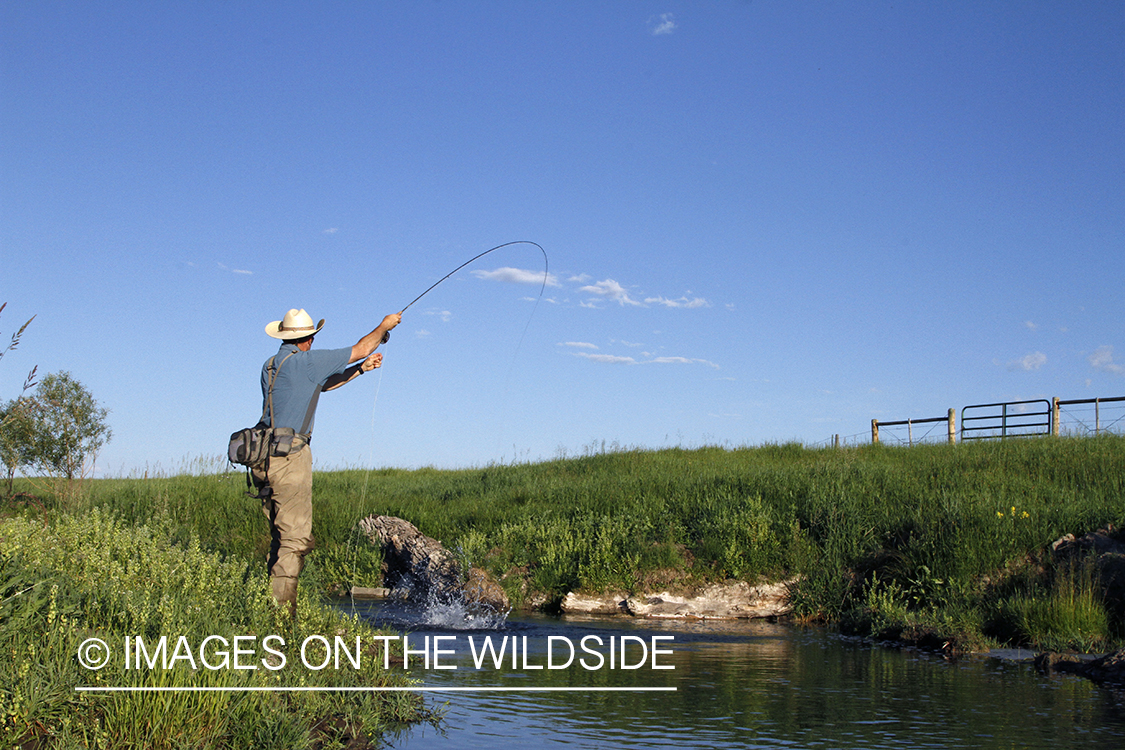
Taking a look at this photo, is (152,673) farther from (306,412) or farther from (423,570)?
(423,570)

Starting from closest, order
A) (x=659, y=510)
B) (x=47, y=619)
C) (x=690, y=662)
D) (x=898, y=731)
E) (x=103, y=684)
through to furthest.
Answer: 1. (x=103, y=684)
2. (x=47, y=619)
3. (x=898, y=731)
4. (x=690, y=662)
5. (x=659, y=510)

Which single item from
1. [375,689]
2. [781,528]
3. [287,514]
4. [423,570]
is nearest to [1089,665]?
[781,528]

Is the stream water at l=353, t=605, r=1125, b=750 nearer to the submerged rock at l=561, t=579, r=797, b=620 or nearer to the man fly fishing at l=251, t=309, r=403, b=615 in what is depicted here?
the man fly fishing at l=251, t=309, r=403, b=615

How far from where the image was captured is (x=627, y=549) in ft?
44.0

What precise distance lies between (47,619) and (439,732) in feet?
8.12

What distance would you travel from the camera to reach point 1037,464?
58.1ft

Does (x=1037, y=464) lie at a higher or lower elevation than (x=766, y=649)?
higher

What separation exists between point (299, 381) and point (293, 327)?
60 centimetres

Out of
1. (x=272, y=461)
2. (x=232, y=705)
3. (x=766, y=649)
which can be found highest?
(x=272, y=461)

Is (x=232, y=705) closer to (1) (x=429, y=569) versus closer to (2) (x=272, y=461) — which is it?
(2) (x=272, y=461)

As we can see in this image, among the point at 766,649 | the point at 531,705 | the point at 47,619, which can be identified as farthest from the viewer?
the point at 766,649

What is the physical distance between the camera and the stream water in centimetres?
571

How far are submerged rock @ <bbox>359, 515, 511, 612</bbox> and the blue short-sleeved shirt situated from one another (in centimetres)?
582

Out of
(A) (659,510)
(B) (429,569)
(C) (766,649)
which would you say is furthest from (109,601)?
(A) (659,510)
